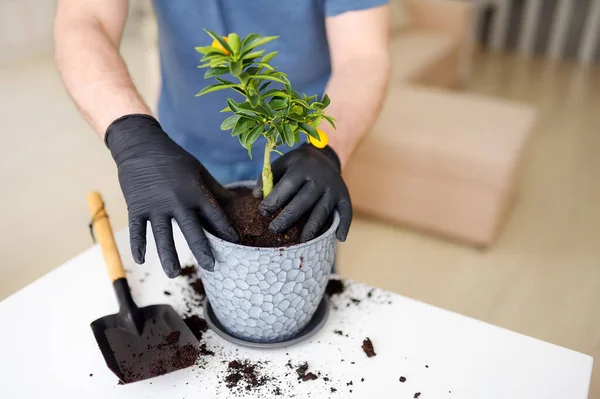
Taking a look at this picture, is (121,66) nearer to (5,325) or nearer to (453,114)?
(5,325)

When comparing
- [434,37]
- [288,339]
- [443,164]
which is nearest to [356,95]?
[288,339]

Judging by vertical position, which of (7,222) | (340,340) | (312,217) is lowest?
(7,222)

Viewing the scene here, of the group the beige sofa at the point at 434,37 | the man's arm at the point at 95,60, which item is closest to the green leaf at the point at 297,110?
the man's arm at the point at 95,60

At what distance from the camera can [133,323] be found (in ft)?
2.79

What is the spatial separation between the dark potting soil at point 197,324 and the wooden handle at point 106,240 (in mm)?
139

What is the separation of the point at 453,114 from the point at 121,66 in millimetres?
1912

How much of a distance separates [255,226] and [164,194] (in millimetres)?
140

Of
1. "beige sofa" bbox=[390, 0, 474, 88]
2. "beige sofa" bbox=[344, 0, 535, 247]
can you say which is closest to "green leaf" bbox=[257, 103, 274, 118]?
"beige sofa" bbox=[344, 0, 535, 247]

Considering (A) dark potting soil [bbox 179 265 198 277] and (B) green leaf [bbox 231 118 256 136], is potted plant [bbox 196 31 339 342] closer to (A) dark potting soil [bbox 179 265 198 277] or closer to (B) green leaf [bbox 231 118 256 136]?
Answer: (B) green leaf [bbox 231 118 256 136]

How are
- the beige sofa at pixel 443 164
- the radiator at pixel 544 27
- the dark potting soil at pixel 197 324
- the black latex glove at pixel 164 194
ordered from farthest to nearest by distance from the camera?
1. the radiator at pixel 544 27
2. the beige sofa at pixel 443 164
3. the dark potting soil at pixel 197 324
4. the black latex glove at pixel 164 194

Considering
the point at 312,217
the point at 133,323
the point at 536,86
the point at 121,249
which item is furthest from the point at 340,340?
the point at 536,86

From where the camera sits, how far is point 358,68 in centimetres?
110

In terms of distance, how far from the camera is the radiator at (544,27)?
15.1 ft

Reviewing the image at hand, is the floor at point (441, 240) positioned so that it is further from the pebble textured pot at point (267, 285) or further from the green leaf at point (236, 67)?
the green leaf at point (236, 67)
